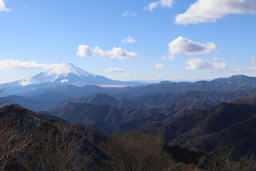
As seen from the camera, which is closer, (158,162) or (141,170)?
(141,170)

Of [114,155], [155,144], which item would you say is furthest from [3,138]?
[155,144]

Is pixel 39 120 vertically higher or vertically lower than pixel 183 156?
higher

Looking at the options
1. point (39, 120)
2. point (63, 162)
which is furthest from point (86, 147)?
point (63, 162)

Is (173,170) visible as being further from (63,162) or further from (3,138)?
(3,138)

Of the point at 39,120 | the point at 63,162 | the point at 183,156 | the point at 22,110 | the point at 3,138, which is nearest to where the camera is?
the point at 3,138

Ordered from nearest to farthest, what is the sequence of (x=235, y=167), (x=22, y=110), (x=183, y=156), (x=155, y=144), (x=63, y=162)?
(x=63, y=162), (x=235, y=167), (x=155, y=144), (x=22, y=110), (x=183, y=156)

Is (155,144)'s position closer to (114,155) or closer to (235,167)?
(114,155)

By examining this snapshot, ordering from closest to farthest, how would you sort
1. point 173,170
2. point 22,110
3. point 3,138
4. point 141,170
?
point 3,138 → point 141,170 → point 173,170 → point 22,110

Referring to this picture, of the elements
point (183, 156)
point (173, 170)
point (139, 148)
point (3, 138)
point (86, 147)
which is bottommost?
point (183, 156)

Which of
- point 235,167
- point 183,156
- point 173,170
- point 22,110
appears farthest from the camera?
point 183,156
